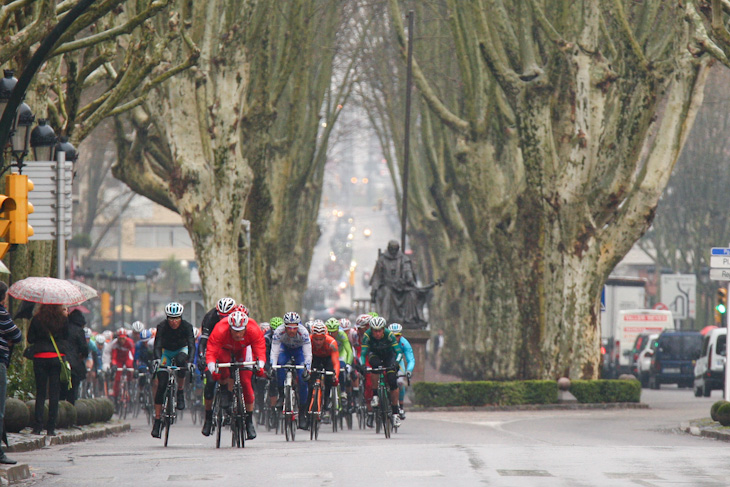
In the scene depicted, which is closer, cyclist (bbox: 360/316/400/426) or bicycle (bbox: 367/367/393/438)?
bicycle (bbox: 367/367/393/438)

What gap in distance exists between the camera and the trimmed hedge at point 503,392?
28.6m

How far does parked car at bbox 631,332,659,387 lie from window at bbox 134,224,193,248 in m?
68.8

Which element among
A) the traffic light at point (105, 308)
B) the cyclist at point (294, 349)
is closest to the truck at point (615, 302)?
the traffic light at point (105, 308)

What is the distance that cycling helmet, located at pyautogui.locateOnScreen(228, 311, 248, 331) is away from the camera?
50.6ft

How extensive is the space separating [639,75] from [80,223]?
129ft

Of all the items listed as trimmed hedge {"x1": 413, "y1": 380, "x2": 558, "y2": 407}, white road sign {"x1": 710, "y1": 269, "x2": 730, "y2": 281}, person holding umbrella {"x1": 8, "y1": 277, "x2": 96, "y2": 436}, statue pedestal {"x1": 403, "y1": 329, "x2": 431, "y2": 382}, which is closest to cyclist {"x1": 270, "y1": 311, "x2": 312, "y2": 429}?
person holding umbrella {"x1": 8, "y1": 277, "x2": 96, "y2": 436}

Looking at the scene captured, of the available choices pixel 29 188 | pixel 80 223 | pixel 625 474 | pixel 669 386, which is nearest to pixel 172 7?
pixel 29 188

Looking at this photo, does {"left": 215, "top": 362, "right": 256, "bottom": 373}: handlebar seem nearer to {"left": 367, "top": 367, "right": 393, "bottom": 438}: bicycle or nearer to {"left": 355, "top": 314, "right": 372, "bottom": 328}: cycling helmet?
{"left": 367, "top": 367, "right": 393, "bottom": 438}: bicycle

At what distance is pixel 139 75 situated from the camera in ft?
67.9

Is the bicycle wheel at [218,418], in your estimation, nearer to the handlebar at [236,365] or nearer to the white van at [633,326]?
the handlebar at [236,365]

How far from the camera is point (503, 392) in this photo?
2880cm

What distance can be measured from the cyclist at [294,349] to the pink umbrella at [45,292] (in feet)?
8.71

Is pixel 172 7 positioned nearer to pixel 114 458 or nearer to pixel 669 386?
pixel 114 458

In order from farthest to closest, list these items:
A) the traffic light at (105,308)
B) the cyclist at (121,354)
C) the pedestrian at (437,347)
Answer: the pedestrian at (437,347) → the traffic light at (105,308) → the cyclist at (121,354)
